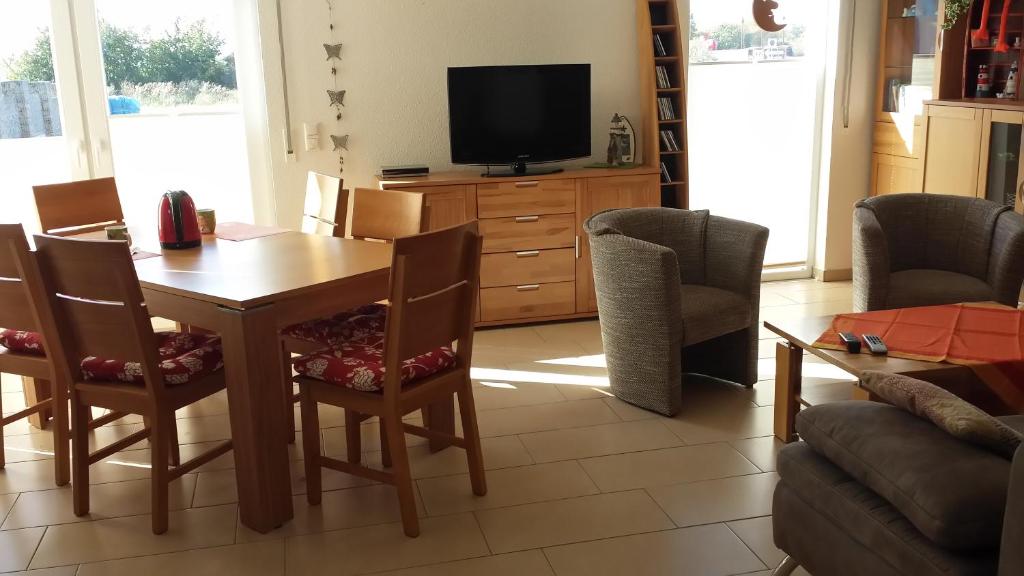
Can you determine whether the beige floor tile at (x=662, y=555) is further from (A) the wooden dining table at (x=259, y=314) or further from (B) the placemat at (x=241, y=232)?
(B) the placemat at (x=241, y=232)

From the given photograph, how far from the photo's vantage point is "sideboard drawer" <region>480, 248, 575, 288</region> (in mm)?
5262

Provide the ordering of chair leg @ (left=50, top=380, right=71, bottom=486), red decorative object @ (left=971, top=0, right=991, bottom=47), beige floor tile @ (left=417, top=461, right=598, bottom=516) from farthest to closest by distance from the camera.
→ red decorative object @ (left=971, top=0, right=991, bottom=47) < chair leg @ (left=50, top=380, right=71, bottom=486) < beige floor tile @ (left=417, top=461, right=598, bottom=516)

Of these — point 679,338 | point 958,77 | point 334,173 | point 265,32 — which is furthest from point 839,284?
point 265,32

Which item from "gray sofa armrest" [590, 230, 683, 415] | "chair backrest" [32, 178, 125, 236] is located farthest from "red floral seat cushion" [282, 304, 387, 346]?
"chair backrest" [32, 178, 125, 236]

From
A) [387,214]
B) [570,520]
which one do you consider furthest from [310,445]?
[387,214]

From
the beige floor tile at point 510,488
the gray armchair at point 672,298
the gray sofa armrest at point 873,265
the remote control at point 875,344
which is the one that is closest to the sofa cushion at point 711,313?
the gray armchair at point 672,298

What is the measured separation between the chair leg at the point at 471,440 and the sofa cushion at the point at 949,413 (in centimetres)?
135

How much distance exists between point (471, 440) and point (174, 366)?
1000 mm

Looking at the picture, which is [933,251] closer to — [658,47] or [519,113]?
[658,47]

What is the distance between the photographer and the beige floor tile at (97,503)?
315cm

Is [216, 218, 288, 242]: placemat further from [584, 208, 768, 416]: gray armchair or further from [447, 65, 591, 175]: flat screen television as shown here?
[447, 65, 591, 175]: flat screen television

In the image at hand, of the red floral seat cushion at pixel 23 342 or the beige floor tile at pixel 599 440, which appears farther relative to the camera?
the beige floor tile at pixel 599 440

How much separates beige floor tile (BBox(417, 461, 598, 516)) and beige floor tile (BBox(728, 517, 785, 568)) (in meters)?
0.53

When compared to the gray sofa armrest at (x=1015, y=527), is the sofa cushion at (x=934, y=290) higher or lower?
lower
